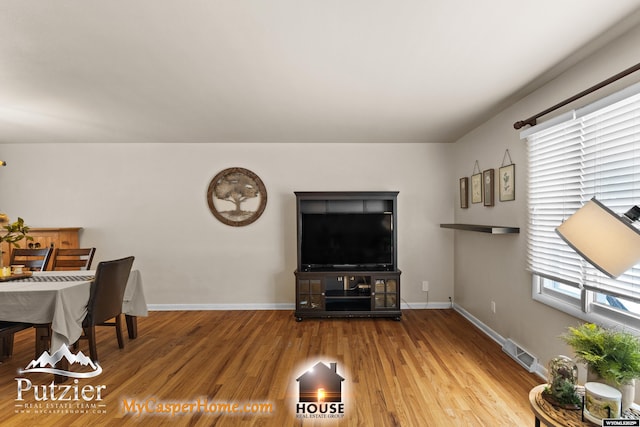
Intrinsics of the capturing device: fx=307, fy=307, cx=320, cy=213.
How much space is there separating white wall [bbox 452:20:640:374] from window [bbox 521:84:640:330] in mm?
123

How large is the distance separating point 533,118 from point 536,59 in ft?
2.02

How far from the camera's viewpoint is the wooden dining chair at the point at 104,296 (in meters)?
2.63

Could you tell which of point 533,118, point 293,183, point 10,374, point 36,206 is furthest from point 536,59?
point 36,206

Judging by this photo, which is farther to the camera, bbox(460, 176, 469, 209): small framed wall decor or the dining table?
bbox(460, 176, 469, 209): small framed wall decor

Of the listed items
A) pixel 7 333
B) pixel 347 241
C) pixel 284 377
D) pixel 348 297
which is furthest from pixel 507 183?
pixel 7 333

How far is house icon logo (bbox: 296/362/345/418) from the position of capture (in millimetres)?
2070

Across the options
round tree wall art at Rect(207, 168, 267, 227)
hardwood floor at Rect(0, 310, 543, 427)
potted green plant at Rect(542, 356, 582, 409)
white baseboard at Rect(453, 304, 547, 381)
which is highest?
round tree wall art at Rect(207, 168, 267, 227)

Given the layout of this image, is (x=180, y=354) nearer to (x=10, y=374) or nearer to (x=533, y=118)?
(x=10, y=374)

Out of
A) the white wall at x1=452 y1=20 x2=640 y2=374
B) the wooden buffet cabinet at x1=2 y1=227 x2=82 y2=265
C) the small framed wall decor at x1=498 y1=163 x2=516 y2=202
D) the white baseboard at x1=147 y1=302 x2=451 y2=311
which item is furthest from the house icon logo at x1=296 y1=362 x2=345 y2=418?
the wooden buffet cabinet at x1=2 y1=227 x2=82 y2=265

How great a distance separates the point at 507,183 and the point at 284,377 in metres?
Result: 2.73

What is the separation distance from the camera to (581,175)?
210 cm

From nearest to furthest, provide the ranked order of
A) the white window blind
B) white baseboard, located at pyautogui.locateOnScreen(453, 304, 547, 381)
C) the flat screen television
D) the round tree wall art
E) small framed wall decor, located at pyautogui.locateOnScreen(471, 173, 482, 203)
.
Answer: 1. the white window blind
2. white baseboard, located at pyautogui.locateOnScreen(453, 304, 547, 381)
3. small framed wall decor, located at pyautogui.locateOnScreen(471, 173, 482, 203)
4. the flat screen television
5. the round tree wall art

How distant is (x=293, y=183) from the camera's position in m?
4.41

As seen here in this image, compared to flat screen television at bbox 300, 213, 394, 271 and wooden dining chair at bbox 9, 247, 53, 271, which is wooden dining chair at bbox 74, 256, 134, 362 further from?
flat screen television at bbox 300, 213, 394, 271
